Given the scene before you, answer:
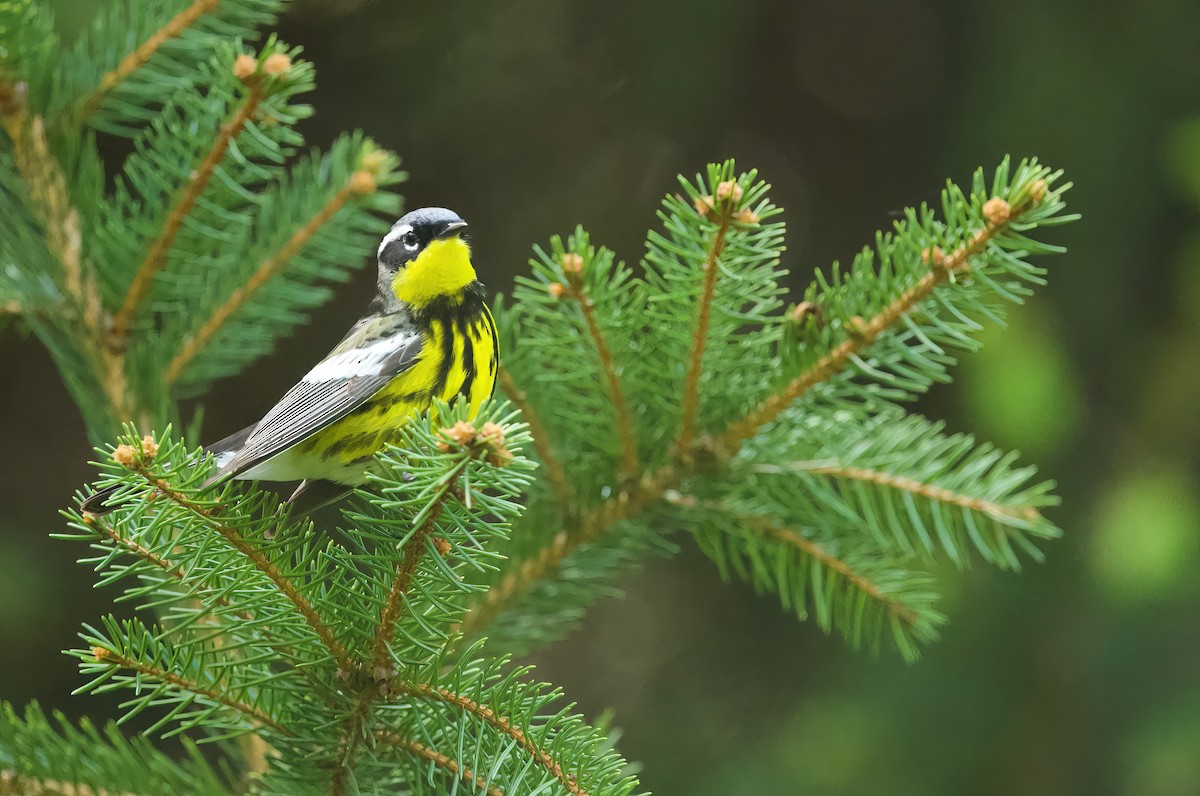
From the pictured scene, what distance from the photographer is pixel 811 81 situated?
308 centimetres

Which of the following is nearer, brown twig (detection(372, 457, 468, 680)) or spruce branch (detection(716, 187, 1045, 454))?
brown twig (detection(372, 457, 468, 680))

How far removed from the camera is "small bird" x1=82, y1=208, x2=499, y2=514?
4.85ft

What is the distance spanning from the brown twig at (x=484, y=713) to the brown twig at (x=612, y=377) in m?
0.53

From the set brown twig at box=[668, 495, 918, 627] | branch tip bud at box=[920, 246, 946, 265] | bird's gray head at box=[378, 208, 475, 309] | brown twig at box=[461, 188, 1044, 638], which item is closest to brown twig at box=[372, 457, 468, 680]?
brown twig at box=[461, 188, 1044, 638]

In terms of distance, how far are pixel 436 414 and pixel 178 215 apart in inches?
29.4

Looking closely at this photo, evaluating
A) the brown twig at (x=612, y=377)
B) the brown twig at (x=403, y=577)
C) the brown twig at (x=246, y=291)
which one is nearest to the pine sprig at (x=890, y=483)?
the brown twig at (x=612, y=377)

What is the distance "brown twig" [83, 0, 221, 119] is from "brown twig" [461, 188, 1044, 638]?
0.93 m

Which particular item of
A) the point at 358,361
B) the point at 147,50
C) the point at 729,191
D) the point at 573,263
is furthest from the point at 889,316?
the point at 147,50

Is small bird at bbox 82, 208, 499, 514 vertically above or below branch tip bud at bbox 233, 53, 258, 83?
below

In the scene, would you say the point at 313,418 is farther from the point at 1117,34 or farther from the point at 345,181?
the point at 1117,34

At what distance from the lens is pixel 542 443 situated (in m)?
1.59

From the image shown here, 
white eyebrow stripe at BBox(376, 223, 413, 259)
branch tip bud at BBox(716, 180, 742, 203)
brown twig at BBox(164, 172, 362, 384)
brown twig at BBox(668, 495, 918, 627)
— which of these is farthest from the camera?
white eyebrow stripe at BBox(376, 223, 413, 259)

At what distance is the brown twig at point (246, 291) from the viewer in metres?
1.65

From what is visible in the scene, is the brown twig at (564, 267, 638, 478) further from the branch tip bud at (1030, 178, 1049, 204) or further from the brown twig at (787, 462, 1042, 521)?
the branch tip bud at (1030, 178, 1049, 204)
